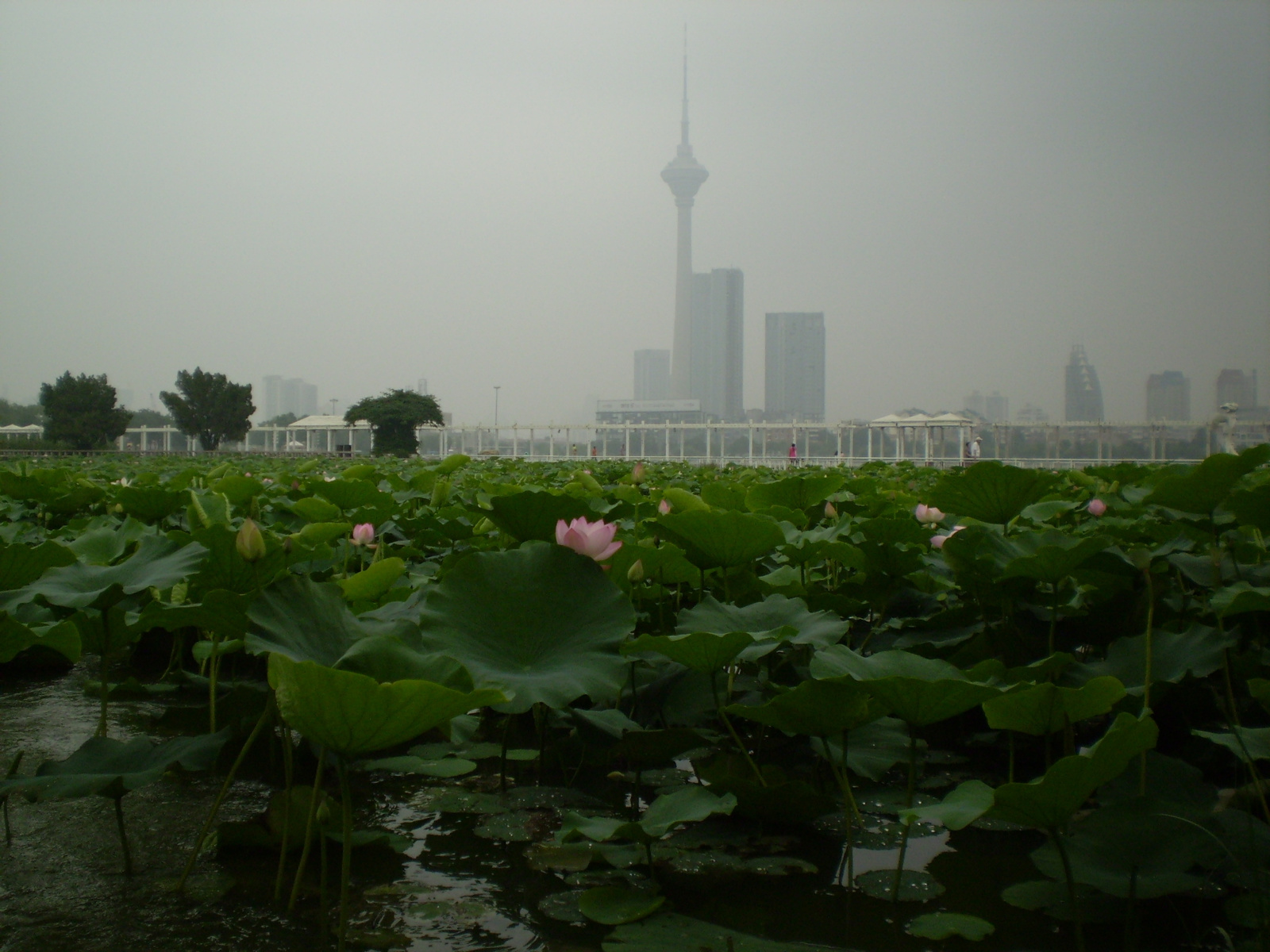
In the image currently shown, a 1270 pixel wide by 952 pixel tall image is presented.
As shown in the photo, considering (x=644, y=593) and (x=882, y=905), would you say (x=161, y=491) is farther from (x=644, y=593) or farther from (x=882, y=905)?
(x=882, y=905)

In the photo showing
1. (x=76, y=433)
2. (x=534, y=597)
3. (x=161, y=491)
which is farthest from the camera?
(x=76, y=433)

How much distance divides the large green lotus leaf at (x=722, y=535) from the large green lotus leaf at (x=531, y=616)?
23cm

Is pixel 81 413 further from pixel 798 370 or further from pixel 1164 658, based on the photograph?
pixel 798 370

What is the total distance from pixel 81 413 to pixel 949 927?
33.5 meters

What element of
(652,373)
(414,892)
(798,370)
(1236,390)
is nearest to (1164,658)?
(414,892)

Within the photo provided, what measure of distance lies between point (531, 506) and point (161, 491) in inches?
39.6

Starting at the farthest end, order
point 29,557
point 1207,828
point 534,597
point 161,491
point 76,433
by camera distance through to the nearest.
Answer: point 76,433
point 161,491
point 29,557
point 534,597
point 1207,828

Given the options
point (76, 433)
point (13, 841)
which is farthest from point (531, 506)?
point (76, 433)

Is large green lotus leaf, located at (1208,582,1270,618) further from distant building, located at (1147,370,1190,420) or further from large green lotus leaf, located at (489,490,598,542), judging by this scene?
distant building, located at (1147,370,1190,420)

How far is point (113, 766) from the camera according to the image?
30.2 inches

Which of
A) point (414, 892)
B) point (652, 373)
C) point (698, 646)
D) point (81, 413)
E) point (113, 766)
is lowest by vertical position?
point (414, 892)

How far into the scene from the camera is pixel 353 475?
7.03 ft

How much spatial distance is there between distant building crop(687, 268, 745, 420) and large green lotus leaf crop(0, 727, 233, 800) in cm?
9049

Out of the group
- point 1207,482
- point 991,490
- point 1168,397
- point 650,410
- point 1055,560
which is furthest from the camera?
point 650,410
